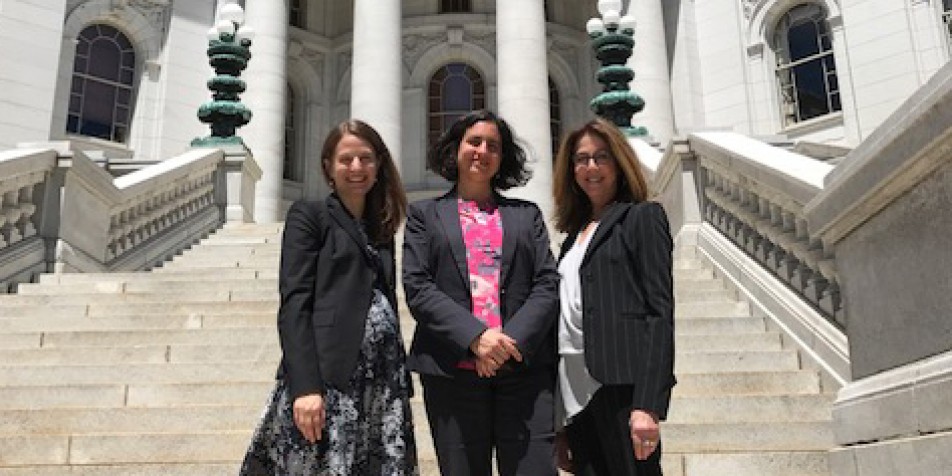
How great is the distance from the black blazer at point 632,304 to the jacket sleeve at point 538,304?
0.11 meters

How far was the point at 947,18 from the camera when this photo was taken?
17.2 meters

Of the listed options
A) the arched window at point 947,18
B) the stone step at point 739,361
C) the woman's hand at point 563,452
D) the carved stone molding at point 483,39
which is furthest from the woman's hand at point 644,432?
the carved stone molding at point 483,39

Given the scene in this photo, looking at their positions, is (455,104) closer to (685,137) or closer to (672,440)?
(685,137)

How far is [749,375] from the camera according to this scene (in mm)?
5469

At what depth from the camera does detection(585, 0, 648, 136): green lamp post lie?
11.8m

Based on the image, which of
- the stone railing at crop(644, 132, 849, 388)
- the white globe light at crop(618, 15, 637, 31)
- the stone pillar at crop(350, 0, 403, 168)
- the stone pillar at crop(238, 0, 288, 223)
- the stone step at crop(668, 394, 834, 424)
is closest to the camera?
the stone step at crop(668, 394, 834, 424)

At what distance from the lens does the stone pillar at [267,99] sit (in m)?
16.8

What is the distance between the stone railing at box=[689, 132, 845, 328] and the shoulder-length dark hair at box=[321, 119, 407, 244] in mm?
2950

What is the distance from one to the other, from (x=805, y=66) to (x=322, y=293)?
19255 mm

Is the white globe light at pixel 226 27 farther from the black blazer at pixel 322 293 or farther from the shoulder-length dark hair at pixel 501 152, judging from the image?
the black blazer at pixel 322 293

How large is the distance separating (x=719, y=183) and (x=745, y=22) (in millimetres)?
13570

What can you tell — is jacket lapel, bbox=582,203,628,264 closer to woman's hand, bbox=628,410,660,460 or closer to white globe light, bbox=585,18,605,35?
woman's hand, bbox=628,410,660,460

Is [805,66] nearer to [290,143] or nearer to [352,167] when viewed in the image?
[290,143]

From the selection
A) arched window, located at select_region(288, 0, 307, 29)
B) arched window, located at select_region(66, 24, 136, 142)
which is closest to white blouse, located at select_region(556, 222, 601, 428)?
arched window, located at select_region(66, 24, 136, 142)
